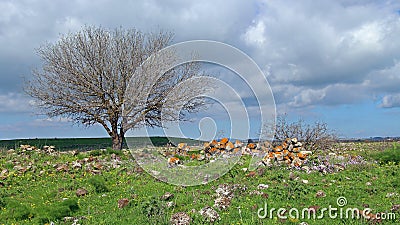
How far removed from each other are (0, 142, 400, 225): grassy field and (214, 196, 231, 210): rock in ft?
0.15

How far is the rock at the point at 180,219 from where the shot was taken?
7901 mm

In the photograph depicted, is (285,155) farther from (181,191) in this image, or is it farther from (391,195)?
(181,191)

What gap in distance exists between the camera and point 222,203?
9.14 metres

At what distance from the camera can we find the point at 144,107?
2395cm

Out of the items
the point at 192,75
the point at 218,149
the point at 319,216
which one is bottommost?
the point at 319,216

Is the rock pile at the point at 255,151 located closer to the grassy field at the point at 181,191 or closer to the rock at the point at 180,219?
the grassy field at the point at 181,191

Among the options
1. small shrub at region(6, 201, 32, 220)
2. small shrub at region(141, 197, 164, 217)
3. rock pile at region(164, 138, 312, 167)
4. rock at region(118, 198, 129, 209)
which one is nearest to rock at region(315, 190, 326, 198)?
small shrub at region(141, 197, 164, 217)

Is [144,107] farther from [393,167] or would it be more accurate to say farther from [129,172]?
[393,167]

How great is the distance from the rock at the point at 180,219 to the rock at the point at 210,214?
0.36 metres

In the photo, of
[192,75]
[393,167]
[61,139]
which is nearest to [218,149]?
[393,167]

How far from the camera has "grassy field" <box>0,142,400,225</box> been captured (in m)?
8.69

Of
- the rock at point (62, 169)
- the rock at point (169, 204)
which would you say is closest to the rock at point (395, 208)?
the rock at point (169, 204)

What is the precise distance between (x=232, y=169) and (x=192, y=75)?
12.7 metres

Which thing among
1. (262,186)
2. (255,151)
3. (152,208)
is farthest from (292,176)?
(152,208)
